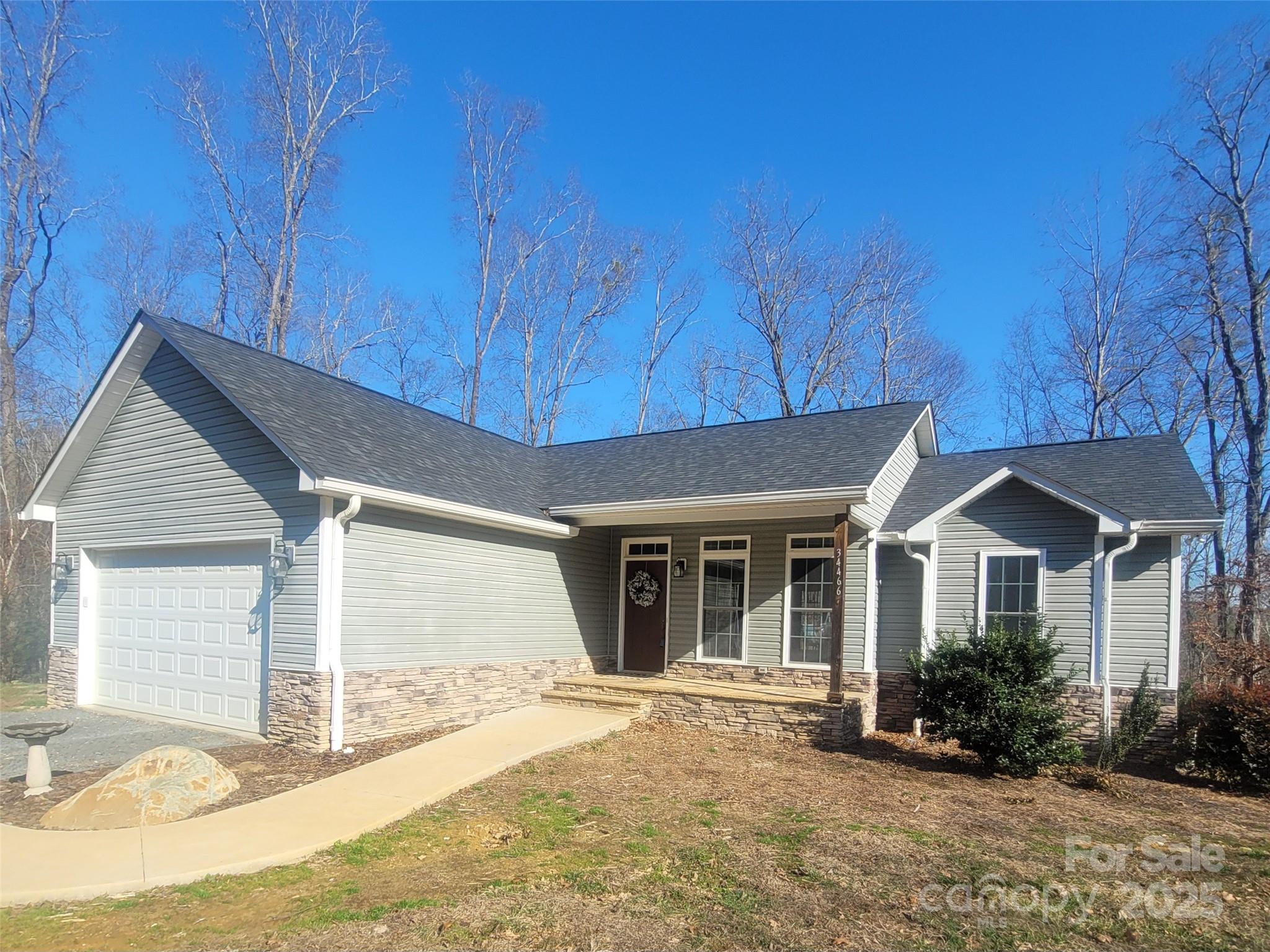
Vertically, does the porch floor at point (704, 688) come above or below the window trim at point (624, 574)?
below

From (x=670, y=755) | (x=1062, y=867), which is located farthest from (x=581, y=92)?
(x=1062, y=867)

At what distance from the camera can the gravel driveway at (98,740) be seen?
7824mm

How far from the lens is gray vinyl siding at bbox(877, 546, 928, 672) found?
1116cm

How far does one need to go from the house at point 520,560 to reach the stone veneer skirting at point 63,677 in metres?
0.05

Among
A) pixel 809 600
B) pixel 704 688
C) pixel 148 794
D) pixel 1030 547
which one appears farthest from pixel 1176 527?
pixel 148 794

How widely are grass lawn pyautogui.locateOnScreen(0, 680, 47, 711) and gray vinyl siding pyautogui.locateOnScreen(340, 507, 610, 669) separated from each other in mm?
6224

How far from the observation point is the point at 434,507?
374 inches

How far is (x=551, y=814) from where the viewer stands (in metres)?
6.35

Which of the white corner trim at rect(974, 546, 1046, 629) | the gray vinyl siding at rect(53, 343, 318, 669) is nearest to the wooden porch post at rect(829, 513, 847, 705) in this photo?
the white corner trim at rect(974, 546, 1046, 629)

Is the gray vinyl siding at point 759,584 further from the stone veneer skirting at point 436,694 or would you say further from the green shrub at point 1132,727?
the green shrub at point 1132,727

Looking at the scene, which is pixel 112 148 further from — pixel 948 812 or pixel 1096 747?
pixel 1096 747

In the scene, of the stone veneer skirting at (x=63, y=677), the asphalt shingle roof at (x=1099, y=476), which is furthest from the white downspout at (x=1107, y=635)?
the stone veneer skirting at (x=63, y=677)

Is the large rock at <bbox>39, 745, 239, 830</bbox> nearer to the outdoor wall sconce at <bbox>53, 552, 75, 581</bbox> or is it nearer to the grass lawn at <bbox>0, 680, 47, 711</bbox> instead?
the outdoor wall sconce at <bbox>53, 552, 75, 581</bbox>

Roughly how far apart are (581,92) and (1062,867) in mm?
18323
